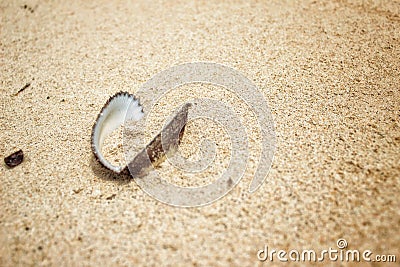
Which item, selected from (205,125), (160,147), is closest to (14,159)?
(160,147)

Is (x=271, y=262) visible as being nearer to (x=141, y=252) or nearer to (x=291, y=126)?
(x=141, y=252)

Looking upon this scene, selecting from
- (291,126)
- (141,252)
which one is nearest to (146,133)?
(141,252)

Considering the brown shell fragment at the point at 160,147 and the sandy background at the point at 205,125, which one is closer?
the sandy background at the point at 205,125

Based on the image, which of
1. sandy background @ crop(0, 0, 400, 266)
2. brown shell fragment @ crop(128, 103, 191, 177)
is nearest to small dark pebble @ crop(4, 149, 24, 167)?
sandy background @ crop(0, 0, 400, 266)

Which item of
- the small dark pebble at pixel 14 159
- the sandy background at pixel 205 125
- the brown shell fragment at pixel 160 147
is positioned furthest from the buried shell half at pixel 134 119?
the small dark pebble at pixel 14 159

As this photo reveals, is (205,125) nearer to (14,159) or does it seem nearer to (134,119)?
(134,119)

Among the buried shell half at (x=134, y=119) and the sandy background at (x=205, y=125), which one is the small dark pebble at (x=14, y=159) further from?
the buried shell half at (x=134, y=119)
